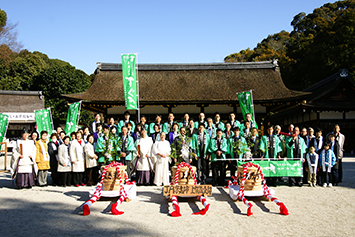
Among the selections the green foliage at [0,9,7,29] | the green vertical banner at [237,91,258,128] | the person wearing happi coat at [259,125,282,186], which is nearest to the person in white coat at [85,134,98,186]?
the person wearing happi coat at [259,125,282,186]

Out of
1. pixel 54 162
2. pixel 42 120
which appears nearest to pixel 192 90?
pixel 42 120

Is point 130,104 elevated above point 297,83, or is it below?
below

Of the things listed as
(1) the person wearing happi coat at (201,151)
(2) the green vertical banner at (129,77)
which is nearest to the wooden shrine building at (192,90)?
(2) the green vertical banner at (129,77)

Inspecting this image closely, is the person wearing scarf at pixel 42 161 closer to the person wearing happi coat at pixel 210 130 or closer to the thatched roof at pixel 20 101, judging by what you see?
the person wearing happi coat at pixel 210 130

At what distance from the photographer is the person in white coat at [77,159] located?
8.09 metres

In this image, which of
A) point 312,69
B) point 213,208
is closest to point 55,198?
point 213,208

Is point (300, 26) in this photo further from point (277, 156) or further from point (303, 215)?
point (303, 215)

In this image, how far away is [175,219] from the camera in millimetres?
4777

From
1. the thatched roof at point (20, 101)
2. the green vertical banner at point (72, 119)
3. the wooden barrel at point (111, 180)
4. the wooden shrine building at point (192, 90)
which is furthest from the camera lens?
the thatched roof at point (20, 101)

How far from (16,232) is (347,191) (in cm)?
749

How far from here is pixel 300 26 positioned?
38.9 m

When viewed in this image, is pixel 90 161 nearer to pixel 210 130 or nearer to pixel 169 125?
pixel 169 125

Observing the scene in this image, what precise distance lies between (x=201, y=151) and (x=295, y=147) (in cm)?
278

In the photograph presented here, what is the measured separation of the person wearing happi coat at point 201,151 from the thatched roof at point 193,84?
5.19 metres
